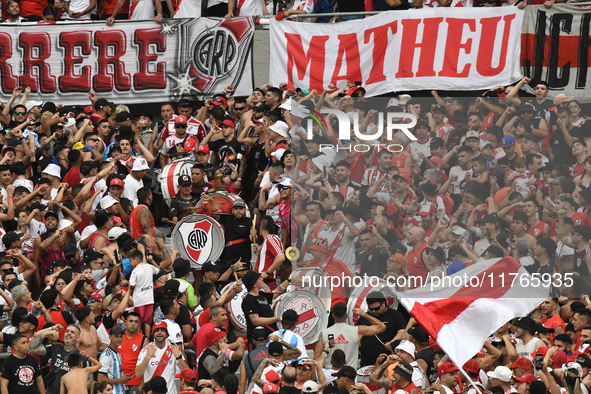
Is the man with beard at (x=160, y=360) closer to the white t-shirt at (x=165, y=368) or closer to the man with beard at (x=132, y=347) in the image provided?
the white t-shirt at (x=165, y=368)

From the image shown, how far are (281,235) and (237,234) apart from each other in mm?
663

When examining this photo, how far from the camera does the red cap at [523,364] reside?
11602 mm

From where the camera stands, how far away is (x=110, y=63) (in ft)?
65.6

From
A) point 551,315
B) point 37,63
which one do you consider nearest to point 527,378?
point 551,315

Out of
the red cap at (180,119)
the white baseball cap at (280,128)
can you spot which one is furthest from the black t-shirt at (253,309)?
the red cap at (180,119)

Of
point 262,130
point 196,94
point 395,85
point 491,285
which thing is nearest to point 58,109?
point 196,94

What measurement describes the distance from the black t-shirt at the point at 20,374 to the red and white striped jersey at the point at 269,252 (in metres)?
3.36

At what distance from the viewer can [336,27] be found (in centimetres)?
1867

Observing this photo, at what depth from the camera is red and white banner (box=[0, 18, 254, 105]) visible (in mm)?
19422

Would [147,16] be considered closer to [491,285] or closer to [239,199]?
[239,199]

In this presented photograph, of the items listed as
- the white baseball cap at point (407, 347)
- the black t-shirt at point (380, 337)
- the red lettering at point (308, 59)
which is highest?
the red lettering at point (308, 59)

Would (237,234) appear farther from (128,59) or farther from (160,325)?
(128,59)

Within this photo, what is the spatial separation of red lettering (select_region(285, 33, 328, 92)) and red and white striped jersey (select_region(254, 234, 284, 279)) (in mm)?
4752

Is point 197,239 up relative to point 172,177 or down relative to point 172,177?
down
